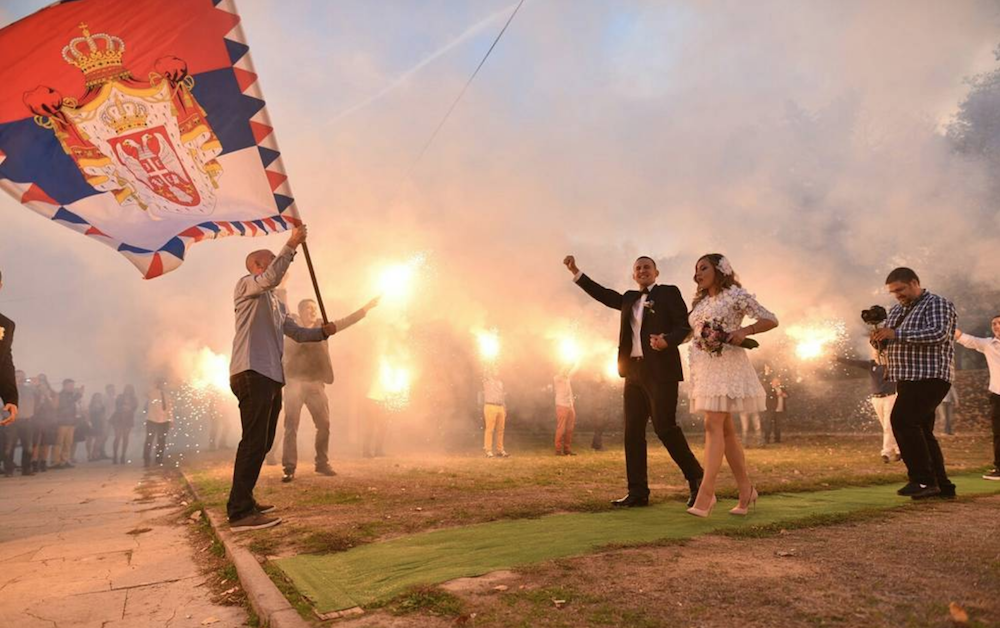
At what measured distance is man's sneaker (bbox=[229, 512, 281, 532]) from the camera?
411 cm

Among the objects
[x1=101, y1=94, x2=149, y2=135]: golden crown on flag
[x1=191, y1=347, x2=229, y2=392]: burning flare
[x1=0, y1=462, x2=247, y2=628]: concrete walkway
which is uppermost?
[x1=101, y1=94, x2=149, y2=135]: golden crown on flag

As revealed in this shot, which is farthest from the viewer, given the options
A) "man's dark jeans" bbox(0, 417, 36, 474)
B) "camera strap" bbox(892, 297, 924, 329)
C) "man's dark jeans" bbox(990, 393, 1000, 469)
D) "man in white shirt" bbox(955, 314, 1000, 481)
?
"man's dark jeans" bbox(0, 417, 36, 474)

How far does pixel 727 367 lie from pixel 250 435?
3.48 metres

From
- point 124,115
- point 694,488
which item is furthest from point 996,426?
point 124,115

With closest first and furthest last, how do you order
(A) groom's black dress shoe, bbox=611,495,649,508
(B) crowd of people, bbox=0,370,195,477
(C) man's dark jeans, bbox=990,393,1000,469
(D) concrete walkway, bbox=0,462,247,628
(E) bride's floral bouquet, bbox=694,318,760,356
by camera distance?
(D) concrete walkway, bbox=0,462,247,628 → (E) bride's floral bouquet, bbox=694,318,760,356 → (A) groom's black dress shoe, bbox=611,495,649,508 → (C) man's dark jeans, bbox=990,393,1000,469 → (B) crowd of people, bbox=0,370,195,477

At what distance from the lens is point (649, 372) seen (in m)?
4.62

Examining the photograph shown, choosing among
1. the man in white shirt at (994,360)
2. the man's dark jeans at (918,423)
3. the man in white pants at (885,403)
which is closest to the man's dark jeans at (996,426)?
the man in white shirt at (994,360)

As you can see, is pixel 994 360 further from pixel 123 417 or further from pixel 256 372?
pixel 123 417

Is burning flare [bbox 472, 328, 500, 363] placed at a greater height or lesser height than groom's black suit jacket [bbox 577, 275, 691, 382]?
greater

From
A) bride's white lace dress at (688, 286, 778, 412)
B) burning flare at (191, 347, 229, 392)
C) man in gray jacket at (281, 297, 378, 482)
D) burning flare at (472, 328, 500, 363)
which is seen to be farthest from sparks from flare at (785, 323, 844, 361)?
burning flare at (191, 347, 229, 392)

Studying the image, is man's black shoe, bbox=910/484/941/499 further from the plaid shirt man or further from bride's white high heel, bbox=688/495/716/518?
bride's white high heel, bbox=688/495/716/518

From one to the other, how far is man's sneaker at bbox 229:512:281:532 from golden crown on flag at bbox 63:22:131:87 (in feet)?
10.8

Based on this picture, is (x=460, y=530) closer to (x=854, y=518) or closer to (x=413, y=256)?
(x=854, y=518)

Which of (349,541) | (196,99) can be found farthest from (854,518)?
(196,99)
